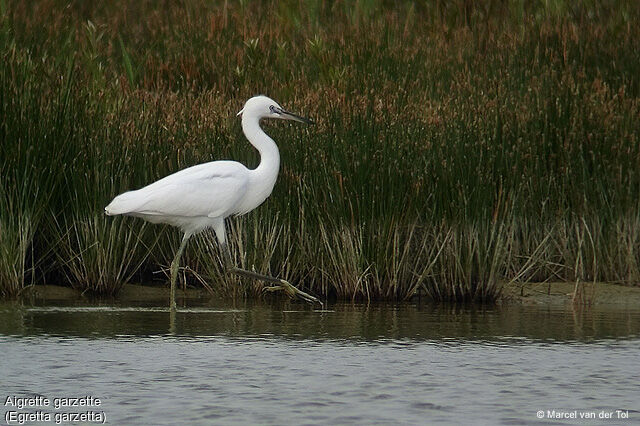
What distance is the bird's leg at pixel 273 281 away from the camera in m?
9.30

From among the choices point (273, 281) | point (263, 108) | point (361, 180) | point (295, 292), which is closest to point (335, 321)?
point (295, 292)

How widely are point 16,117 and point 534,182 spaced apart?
4050 millimetres

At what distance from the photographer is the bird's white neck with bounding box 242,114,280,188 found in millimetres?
9695

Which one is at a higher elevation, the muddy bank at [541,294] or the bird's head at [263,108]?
the bird's head at [263,108]

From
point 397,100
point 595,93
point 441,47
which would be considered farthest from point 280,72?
point 595,93

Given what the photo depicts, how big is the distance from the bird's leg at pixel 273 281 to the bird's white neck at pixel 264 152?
0.60 meters

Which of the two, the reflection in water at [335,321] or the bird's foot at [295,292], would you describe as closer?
the reflection in water at [335,321]

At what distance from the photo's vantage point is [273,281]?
9.45 metres

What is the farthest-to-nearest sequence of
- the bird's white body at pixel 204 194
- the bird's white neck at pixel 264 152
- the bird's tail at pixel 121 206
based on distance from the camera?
the bird's white neck at pixel 264 152, the bird's white body at pixel 204 194, the bird's tail at pixel 121 206

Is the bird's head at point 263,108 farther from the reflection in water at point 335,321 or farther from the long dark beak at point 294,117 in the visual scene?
the reflection in water at point 335,321

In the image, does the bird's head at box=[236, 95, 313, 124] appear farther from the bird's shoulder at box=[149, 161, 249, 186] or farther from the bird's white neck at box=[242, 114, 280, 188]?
the bird's shoulder at box=[149, 161, 249, 186]

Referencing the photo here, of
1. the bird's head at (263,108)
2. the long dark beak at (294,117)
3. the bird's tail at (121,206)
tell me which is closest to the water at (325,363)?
the bird's tail at (121,206)

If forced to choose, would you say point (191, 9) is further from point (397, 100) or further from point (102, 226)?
point (102, 226)

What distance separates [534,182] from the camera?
405 inches
